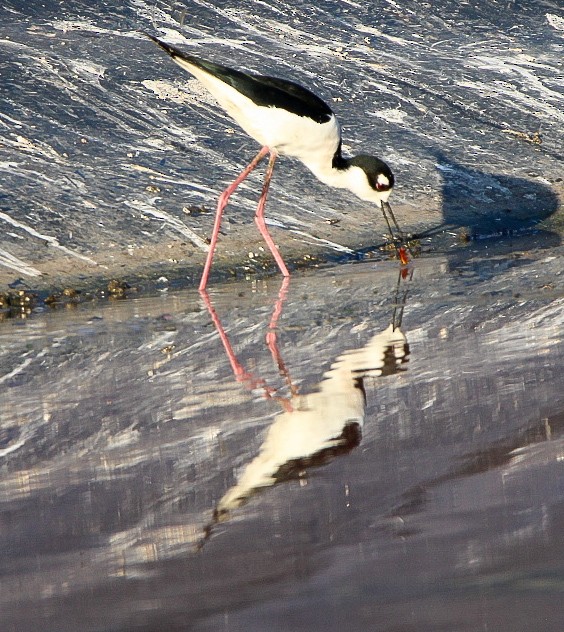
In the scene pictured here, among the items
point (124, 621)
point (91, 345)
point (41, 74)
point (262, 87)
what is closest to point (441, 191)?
point (262, 87)

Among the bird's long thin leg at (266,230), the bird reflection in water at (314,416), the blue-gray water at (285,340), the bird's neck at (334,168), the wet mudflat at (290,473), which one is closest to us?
the wet mudflat at (290,473)

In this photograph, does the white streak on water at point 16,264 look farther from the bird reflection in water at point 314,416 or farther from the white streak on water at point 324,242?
the bird reflection in water at point 314,416

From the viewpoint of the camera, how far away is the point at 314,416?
3.67 m

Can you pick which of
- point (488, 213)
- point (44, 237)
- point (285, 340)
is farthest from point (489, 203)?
point (285, 340)

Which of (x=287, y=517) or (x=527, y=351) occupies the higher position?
(x=527, y=351)

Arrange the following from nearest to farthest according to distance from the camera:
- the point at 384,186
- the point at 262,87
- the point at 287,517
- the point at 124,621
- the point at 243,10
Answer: the point at 124,621 < the point at 287,517 < the point at 262,87 < the point at 384,186 < the point at 243,10

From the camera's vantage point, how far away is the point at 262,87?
696cm

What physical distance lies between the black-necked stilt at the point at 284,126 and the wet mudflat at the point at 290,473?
73.9 inches

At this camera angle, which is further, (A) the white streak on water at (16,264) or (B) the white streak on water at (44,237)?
(B) the white streak on water at (44,237)

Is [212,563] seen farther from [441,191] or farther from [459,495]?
[441,191]

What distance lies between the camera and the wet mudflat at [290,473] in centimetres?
224

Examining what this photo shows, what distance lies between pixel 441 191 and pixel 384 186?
1.54 m

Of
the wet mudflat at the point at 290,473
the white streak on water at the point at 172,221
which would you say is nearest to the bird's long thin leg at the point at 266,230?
the white streak on water at the point at 172,221

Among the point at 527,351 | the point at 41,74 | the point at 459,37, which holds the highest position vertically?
the point at 459,37
